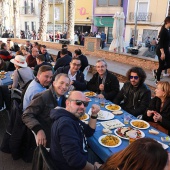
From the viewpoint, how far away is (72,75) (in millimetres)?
4613

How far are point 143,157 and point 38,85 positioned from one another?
2.25 m

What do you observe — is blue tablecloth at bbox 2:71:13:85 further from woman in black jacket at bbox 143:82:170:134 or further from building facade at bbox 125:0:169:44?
building facade at bbox 125:0:169:44

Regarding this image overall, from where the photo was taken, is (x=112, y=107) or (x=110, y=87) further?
(x=110, y=87)

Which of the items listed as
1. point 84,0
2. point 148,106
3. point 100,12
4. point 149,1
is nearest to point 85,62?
point 148,106

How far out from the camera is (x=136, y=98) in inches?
143

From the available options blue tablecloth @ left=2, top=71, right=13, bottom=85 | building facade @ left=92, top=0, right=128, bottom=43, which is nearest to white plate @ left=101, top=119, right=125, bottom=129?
blue tablecloth @ left=2, top=71, right=13, bottom=85

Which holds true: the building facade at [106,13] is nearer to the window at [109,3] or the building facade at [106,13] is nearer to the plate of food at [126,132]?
the window at [109,3]

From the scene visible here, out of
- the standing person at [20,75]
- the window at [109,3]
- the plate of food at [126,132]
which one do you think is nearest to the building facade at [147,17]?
the window at [109,3]

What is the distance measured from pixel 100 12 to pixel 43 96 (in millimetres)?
24110

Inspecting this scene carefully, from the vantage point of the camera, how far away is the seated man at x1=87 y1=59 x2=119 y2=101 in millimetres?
4145

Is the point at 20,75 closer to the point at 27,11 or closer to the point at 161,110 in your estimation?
the point at 161,110

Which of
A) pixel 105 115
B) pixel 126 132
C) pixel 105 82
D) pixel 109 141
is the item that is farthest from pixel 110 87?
pixel 109 141

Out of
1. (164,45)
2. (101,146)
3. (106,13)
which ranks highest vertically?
(106,13)

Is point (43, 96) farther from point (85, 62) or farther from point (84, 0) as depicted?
point (84, 0)
